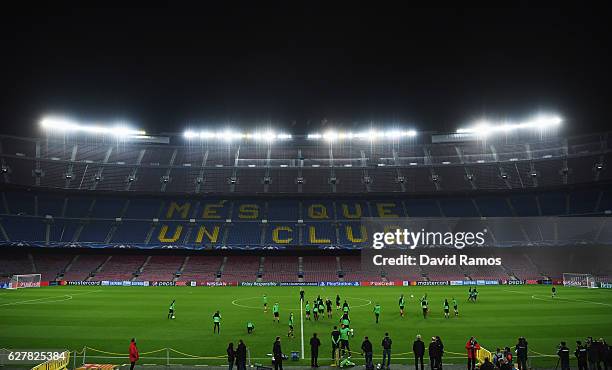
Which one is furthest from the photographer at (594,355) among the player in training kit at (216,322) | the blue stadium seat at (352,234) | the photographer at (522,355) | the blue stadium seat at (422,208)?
the blue stadium seat at (422,208)

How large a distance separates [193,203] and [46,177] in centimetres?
2222

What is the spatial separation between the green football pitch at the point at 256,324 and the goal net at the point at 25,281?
1073 centimetres

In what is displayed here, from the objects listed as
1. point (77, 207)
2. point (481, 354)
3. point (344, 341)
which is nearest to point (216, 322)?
point (344, 341)

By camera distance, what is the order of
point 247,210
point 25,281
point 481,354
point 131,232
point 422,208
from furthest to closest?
point 247,210, point 422,208, point 131,232, point 25,281, point 481,354

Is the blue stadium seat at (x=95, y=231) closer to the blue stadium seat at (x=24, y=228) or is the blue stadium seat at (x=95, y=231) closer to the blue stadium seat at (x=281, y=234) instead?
the blue stadium seat at (x=24, y=228)

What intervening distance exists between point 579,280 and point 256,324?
45.9 meters

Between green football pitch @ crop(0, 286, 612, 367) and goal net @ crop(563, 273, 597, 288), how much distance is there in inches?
377

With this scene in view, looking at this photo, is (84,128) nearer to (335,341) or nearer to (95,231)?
(95,231)

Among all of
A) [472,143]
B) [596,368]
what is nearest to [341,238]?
[472,143]

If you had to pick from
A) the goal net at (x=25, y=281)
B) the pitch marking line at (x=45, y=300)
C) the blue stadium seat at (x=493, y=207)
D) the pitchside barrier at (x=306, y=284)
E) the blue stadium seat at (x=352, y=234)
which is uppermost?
the blue stadium seat at (x=493, y=207)

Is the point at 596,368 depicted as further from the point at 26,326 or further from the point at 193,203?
the point at 193,203

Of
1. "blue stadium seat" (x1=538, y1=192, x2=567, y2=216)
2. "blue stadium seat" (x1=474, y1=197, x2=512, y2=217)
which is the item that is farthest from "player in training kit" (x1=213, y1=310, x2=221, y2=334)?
"blue stadium seat" (x1=538, y1=192, x2=567, y2=216)

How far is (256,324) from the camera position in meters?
28.8

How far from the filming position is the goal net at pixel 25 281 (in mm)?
53906
